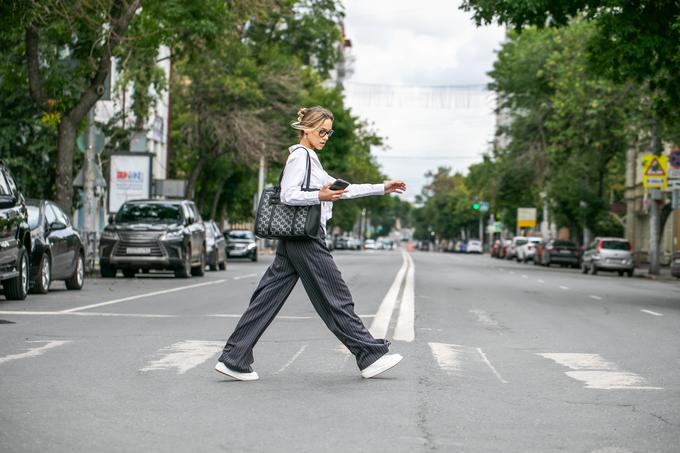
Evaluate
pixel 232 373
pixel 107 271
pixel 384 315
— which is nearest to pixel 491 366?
pixel 232 373

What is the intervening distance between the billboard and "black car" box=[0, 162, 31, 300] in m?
18.4

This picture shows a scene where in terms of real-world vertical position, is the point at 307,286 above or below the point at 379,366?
above

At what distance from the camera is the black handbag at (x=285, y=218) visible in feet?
26.3

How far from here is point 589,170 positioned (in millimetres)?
56719

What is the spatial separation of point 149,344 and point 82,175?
1926cm

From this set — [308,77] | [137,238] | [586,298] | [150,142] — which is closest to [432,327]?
[586,298]

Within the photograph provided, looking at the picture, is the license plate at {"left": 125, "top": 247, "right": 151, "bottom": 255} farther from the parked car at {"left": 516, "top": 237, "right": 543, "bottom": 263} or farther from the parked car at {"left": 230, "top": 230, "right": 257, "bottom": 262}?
the parked car at {"left": 516, "top": 237, "right": 543, "bottom": 263}

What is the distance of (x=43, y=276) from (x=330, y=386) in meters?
11.6

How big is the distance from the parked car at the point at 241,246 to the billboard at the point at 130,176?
12234 mm

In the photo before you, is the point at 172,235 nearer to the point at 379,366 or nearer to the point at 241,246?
the point at 379,366

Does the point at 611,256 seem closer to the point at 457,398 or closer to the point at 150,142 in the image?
the point at 150,142

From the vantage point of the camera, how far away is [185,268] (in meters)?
27.3

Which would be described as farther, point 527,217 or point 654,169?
point 527,217

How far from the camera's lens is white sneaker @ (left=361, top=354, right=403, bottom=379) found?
27.5 ft
